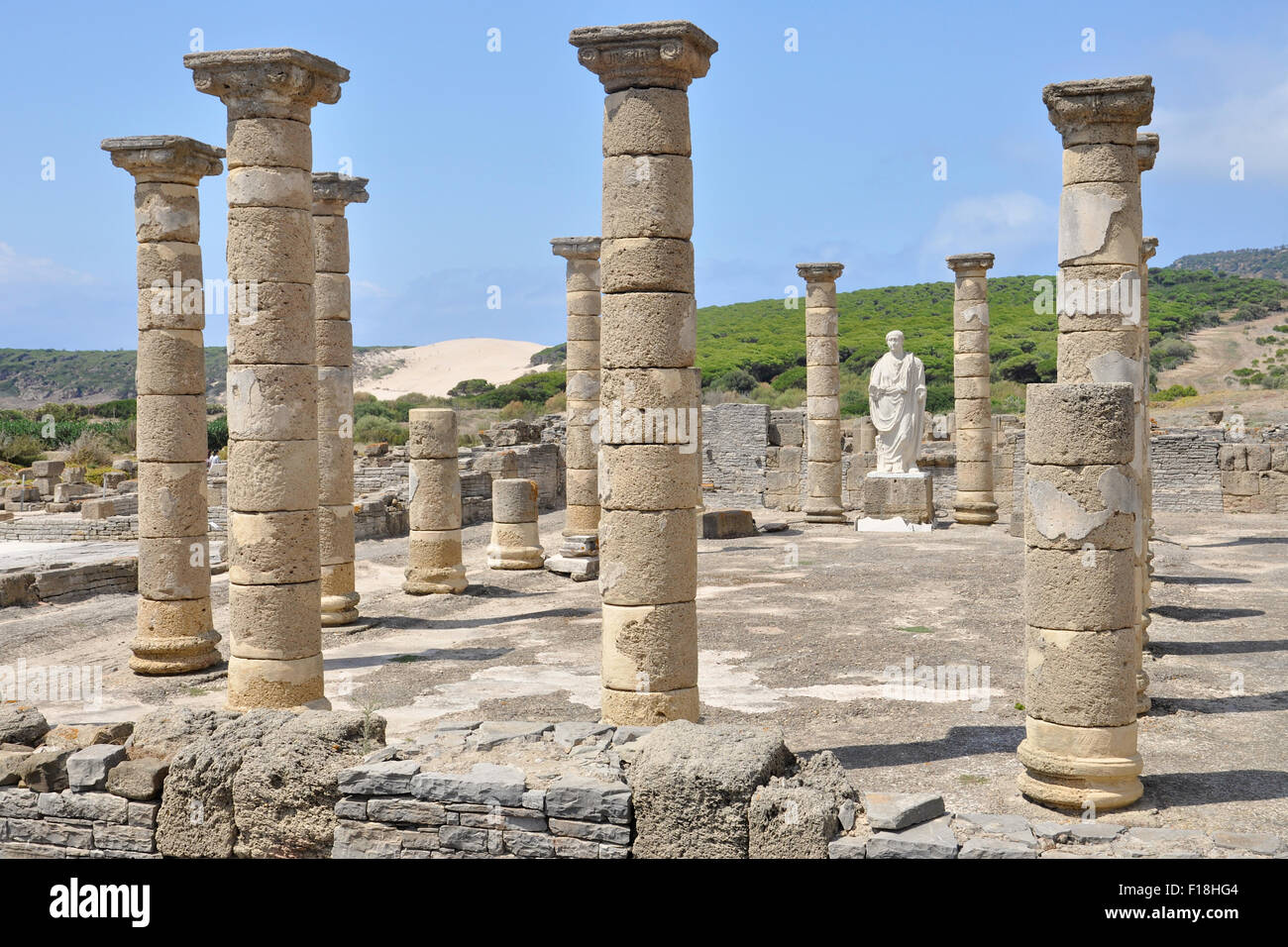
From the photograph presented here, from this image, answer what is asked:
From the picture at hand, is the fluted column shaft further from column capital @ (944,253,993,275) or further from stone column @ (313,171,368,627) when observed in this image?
column capital @ (944,253,993,275)

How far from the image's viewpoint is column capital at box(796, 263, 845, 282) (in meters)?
23.2

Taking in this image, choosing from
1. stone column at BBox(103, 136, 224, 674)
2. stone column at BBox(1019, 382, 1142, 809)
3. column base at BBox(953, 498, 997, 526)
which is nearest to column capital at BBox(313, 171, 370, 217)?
stone column at BBox(103, 136, 224, 674)

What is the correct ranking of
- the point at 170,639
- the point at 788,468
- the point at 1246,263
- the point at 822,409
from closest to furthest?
the point at 170,639 → the point at 822,409 → the point at 788,468 → the point at 1246,263

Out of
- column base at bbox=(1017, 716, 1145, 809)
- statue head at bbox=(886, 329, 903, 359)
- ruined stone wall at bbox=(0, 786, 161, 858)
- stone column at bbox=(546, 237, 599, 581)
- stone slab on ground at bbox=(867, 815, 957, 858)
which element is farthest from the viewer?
statue head at bbox=(886, 329, 903, 359)

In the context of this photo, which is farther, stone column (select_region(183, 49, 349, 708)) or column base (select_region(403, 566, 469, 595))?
column base (select_region(403, 566, 469, 595))

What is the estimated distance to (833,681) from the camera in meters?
10.8

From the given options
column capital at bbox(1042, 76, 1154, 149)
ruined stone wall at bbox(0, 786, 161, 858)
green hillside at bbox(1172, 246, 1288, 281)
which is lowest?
ruined stone wall at bbox(0, 786, 161, 858)

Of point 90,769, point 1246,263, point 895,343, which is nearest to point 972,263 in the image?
point 895,343

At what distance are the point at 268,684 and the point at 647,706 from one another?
341 cm

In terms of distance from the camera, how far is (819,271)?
76.3 feet

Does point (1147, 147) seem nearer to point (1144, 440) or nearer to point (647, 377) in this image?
point (1144, 440)

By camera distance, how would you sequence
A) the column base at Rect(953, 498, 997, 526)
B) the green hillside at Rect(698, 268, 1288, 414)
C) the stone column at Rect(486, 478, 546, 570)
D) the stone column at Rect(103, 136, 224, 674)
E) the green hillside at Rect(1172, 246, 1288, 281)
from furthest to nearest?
the green hillside at Rect(1172, 246, 1288, 281) → the green hillside at Rect(698, 268, 1288, 414) → the column base at Rect(953, 498, 997, 526) → the stone column at Rect(486, 478, 546, 570) → the stone column at Rect(103, 136, 224, 674)

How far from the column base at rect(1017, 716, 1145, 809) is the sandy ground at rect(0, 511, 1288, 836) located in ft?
0.40
